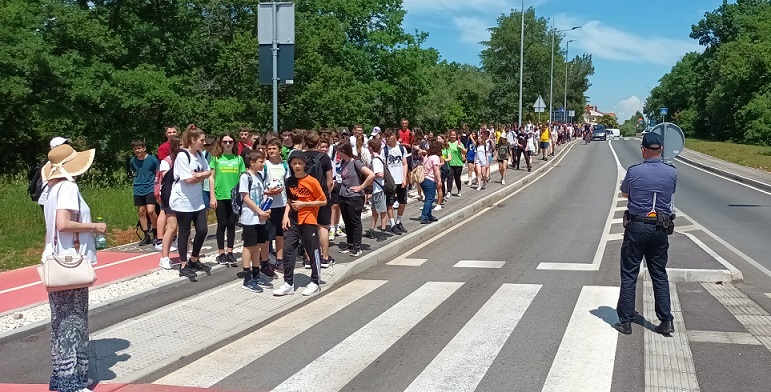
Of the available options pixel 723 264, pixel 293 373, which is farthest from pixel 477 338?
pixel 723 264

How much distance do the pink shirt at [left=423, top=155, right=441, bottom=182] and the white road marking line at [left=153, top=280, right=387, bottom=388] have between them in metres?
5.27

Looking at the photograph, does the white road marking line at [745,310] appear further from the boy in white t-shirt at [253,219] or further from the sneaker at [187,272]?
the sneaker at [187,272]

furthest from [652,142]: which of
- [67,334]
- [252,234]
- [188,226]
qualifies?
[188,226]

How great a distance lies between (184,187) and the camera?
8195mm

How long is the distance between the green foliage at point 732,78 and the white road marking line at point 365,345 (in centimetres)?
5831

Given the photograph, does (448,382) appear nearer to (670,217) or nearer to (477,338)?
(477,338)

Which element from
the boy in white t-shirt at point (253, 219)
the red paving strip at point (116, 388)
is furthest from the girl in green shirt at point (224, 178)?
the red paving strip at point (116, 388)

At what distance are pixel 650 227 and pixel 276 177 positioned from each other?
178 inches

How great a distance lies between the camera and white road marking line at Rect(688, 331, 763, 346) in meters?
5.96

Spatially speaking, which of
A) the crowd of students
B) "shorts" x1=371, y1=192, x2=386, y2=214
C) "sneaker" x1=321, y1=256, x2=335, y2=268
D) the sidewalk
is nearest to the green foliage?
the sidewalk

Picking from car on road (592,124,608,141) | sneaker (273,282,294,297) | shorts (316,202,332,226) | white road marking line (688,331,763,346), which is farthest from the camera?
car on road (592,124,608,141)

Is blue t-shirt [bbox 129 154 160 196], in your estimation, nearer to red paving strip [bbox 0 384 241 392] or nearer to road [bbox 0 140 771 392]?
road [bbox 0 140 771 392]

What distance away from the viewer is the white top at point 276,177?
8297 mm

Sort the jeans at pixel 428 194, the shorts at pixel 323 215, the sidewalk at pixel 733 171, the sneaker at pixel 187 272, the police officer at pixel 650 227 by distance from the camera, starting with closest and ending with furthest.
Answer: the police officer at pixel 650 227
the sneaker at pixel 187 272
the shorts at pixel 323 215
the jeans at pixel 428 194
the sidewalk at pixel 733 171
